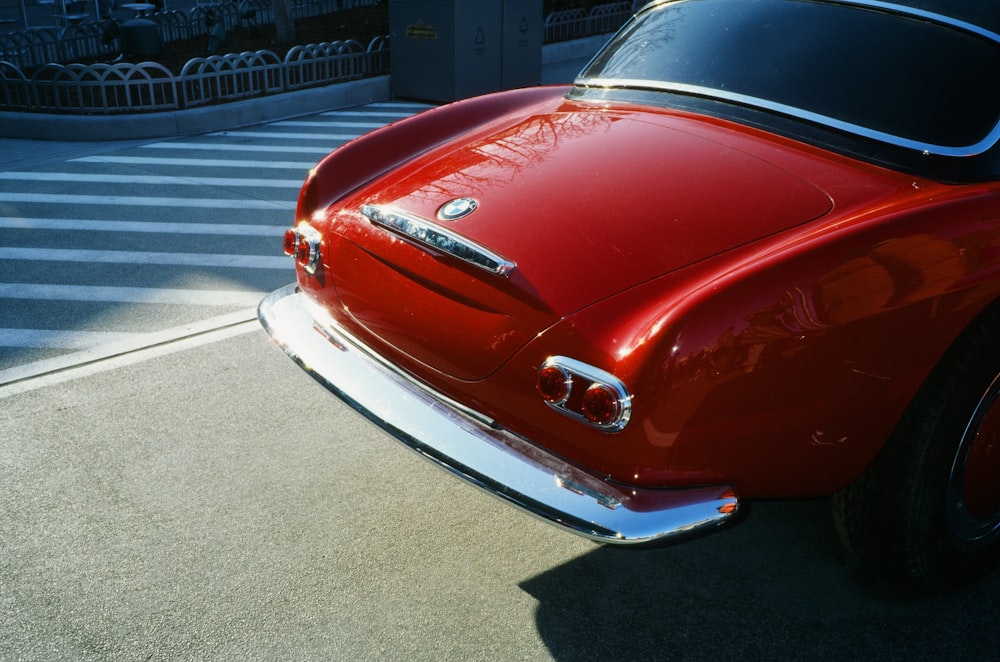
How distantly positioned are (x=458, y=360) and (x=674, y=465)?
2.21ft

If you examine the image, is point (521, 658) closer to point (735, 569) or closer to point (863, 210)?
point (735, 569)

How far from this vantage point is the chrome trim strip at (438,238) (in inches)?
103

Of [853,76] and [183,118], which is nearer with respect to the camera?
[853,76]

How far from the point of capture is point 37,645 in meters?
2.68

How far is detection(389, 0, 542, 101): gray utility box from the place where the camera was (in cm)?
1055

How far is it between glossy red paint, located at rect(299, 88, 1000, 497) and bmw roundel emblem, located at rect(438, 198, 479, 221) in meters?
0.03

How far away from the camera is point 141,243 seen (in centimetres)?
621

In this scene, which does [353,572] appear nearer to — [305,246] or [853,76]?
[305,246]

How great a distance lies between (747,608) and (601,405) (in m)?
0.96

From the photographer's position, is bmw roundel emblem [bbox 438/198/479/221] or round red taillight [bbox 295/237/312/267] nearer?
bmw roundel emblem [bbox 438/198/479/221]

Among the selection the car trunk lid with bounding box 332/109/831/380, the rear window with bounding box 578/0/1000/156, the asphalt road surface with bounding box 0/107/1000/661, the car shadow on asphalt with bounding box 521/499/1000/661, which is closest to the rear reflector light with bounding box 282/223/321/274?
the car trunk lid with bounding box 332/109/831/380

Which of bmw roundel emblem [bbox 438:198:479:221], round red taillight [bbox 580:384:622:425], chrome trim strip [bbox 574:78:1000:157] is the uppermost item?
chrome trim strip [bbox 574:78:1000:157]

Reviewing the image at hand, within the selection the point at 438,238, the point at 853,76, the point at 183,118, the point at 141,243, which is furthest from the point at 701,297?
the point at 183,118

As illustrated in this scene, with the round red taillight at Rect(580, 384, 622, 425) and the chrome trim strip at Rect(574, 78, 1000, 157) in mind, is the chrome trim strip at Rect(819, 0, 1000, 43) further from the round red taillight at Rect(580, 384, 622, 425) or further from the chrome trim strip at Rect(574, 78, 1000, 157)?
the round red taillight at Rect(580, 384, 622, 425)
